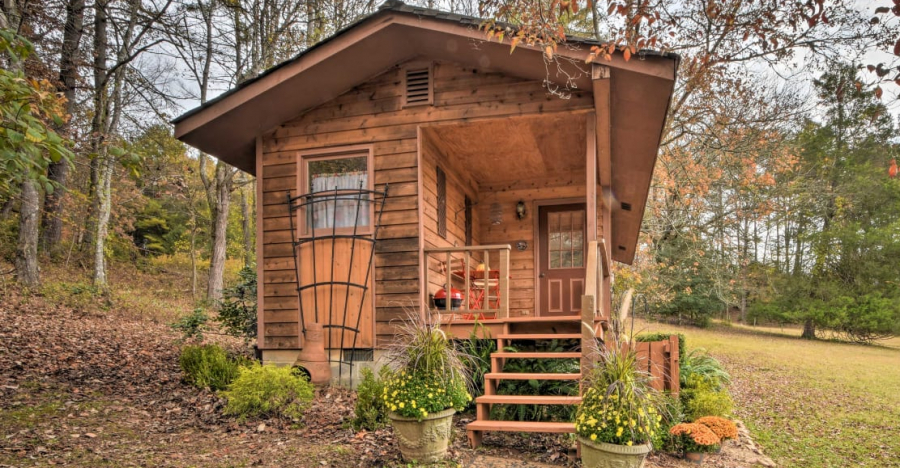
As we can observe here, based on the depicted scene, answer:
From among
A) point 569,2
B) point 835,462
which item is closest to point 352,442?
point 569,2

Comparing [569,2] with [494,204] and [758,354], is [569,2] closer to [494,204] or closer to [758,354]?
[494,204]

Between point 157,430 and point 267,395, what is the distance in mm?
996

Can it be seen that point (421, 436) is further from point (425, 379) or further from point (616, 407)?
point (616, 407)

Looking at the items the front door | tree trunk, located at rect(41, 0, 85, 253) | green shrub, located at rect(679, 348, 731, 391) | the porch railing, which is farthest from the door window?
tree trunk, located at rect(41, 0, 85, 253)

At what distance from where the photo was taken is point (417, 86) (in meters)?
6.75

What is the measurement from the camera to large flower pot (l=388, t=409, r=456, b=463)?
4309mm

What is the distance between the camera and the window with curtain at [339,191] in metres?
6.79

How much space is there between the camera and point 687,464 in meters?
5.28

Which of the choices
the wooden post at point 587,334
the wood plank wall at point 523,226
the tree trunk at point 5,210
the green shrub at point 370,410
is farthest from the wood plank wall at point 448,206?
the tree trunk at point 5,210

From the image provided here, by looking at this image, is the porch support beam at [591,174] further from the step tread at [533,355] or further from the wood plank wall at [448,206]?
the wood plank wall at [448,206]

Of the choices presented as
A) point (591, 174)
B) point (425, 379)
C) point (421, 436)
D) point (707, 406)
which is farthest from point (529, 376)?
point (591, 174)

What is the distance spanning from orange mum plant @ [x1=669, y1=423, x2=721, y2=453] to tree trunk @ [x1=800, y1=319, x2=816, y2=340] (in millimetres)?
20997

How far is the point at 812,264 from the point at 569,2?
953 inches

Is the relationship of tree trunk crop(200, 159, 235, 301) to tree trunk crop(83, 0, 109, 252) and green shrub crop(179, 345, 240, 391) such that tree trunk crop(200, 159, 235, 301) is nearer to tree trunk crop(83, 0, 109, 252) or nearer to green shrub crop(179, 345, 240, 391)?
tree trunk crop(83, 0, 109, 252)
